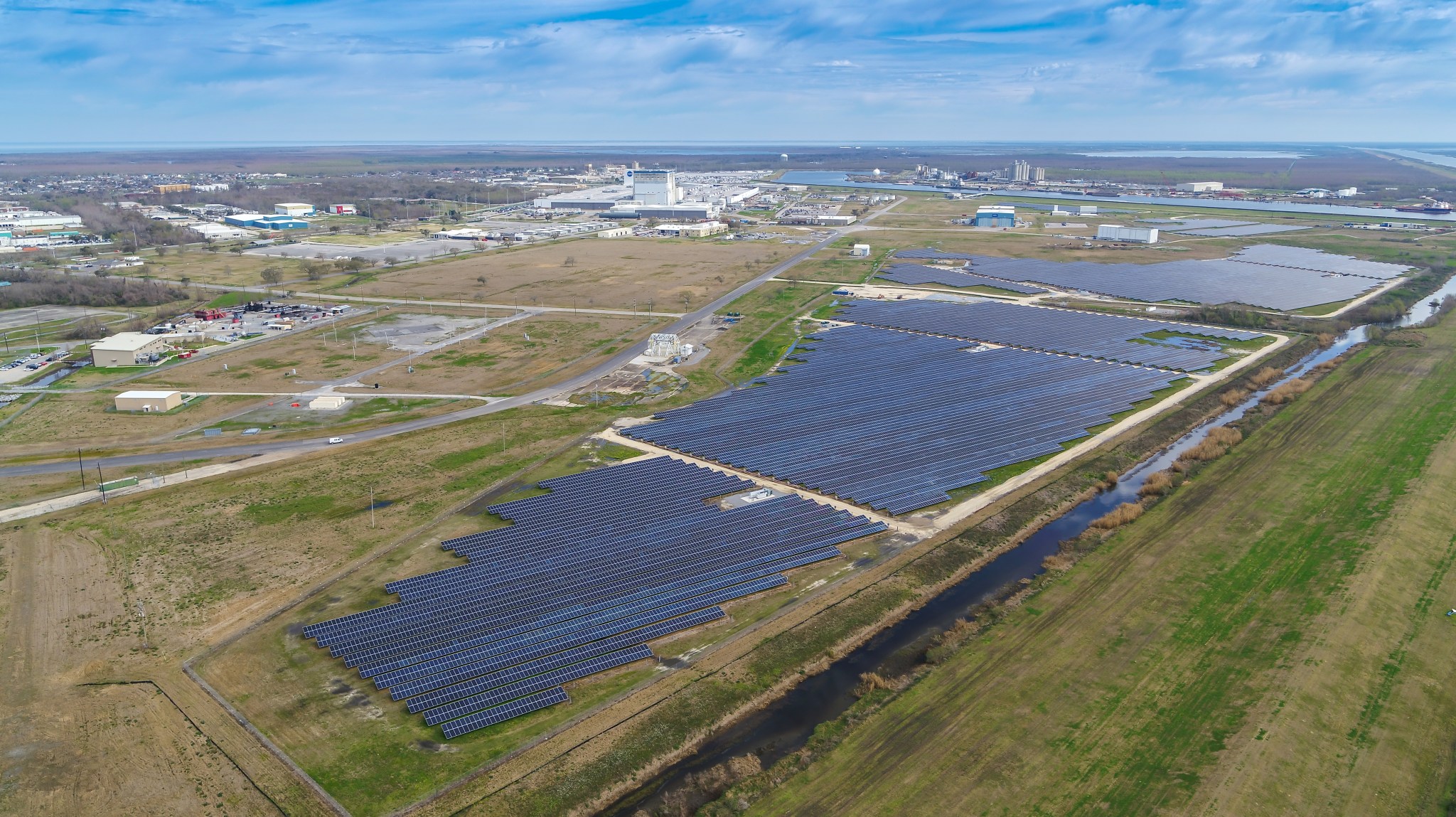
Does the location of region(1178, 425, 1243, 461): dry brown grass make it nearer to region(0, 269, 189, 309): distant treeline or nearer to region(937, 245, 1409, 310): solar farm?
region(937, 245, 1409, 310): solar farm

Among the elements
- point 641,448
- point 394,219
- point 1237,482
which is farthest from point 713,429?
point 394,219

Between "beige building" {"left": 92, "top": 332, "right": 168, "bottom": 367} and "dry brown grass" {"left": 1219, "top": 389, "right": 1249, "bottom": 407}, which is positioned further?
"beige building" {"left": 92, "top": 332, "right": 168, "bottom": 367}

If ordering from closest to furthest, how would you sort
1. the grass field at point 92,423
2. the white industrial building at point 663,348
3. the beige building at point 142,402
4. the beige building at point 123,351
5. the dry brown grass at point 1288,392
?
the grass field at point 92,423 < the beige building at point 142,402 < the dry brown grass at point 1288,392 < the beige building at point 123,351 < the white industrial building at point 663,348

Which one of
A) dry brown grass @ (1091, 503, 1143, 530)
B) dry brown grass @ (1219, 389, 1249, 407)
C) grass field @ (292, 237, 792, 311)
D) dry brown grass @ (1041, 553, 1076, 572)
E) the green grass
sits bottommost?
dry brown grass @ (1041, 553, 1076, 572)

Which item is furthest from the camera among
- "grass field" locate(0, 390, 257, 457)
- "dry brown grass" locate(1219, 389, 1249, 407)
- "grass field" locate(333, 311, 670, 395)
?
"grass field" locate(333, 311, 670, 395)

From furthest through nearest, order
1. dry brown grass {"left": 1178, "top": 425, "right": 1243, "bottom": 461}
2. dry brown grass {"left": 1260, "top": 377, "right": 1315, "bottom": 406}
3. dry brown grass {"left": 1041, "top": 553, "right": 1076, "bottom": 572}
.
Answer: dry brown grass {"left": 1260, "top": 377, "right": 1315, "bottom": 406} → dry brown grass {"left": 1178, "top": 425, "right": 1243, "bottom": 461} → dry brown grass {"left": 1041, "top": 553, "right": 1076, "bottom": 572}


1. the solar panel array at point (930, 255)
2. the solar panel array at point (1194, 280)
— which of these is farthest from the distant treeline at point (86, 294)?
the solar panel array at point (1194, 280)

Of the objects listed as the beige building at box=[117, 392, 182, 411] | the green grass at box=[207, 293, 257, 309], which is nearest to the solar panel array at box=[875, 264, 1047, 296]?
the green grass at box=[207, 293, 257, 309]

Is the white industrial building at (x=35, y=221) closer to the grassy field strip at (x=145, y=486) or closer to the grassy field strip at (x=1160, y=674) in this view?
the grassy field strip at (x=145, y=486)

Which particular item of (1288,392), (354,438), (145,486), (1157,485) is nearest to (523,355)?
(354,438)
